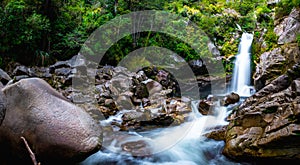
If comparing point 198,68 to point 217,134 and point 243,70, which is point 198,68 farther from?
point 217,134

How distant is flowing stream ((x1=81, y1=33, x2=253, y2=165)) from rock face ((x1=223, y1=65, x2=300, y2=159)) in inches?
16.9

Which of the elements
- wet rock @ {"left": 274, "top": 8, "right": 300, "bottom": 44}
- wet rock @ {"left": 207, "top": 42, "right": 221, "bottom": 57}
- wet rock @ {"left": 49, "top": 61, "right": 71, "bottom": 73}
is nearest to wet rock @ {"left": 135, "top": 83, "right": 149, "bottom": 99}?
wet rock @ {"left": 49, "top": 61, "right": 71, "bottom": 73}

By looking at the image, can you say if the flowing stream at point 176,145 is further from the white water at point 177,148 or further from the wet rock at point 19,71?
the wet rock at point 19,71

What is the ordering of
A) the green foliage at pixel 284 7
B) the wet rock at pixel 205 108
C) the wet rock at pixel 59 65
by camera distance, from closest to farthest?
the wet rock at pixel 205 108
the green foliage at pixel 284 7
the wet rock at pixel 59 65

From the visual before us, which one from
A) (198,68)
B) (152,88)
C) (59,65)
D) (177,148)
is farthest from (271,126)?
(59,65)

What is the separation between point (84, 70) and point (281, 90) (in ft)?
25.5

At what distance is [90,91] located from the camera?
903 cm

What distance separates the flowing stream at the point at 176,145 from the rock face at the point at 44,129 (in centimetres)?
82

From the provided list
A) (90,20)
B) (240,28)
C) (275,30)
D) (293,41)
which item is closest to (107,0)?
(90,20)

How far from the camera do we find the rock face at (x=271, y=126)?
13.9 feet

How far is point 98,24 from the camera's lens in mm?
13195

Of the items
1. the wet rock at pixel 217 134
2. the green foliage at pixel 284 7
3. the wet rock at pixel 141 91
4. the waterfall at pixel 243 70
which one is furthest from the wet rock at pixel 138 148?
the green foliage at pixel 284 7

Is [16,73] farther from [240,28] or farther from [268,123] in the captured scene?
[240,28]

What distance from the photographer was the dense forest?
31.7 feet
